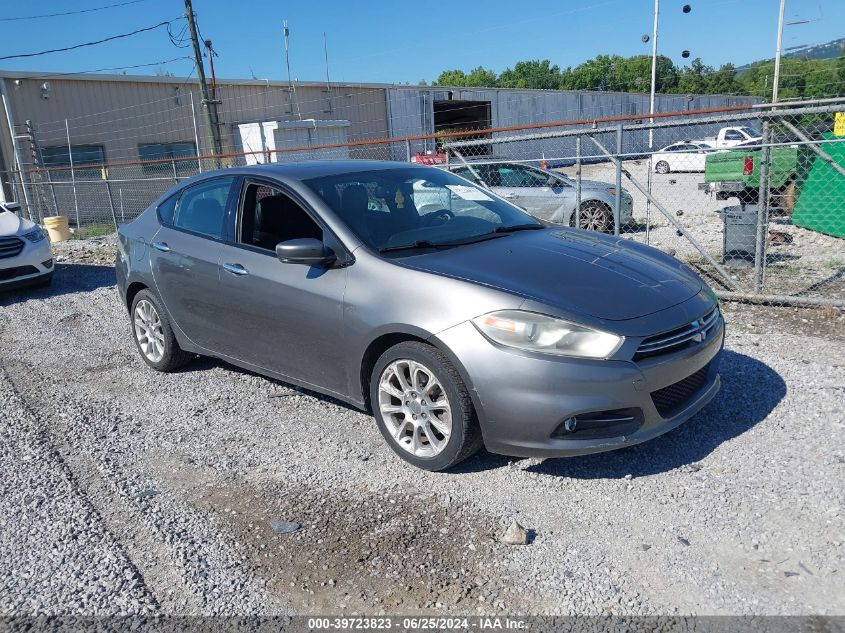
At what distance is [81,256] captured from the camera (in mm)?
12867

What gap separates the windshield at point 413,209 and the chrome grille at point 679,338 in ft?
4.30

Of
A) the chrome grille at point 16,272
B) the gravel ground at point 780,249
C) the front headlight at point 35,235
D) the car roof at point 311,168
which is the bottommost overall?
the gravel ground at point 780,249

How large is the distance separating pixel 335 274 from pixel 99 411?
2241mm

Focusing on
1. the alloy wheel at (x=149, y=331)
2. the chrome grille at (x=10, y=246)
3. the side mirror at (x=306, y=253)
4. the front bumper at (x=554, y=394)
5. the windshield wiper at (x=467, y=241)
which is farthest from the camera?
the chrome grille at (x=10, y=246)

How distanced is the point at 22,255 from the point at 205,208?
5.70 metres

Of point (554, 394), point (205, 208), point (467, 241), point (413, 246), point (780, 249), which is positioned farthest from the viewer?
point (780, 249)

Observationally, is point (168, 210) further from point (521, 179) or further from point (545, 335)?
point (521, 179)

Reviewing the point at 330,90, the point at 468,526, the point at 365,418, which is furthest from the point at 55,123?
the point at 468,526

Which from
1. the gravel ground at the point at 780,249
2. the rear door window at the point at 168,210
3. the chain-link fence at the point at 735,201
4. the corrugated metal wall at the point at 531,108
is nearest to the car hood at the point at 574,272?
the rear door window at the point at 168,210

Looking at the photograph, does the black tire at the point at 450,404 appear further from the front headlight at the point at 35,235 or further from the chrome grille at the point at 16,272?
the front headlight at the point at 35,235

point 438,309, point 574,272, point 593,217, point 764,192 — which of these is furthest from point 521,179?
point 438,309

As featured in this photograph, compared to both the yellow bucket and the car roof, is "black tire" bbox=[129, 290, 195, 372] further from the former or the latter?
the yellow bucket

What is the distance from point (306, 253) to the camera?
3.82m

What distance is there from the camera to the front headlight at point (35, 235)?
938 cm
